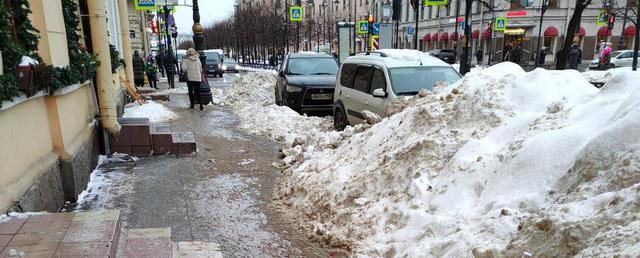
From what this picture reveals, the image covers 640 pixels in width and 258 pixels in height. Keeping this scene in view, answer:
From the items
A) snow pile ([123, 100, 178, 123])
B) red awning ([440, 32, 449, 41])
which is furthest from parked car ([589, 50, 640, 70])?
snow pile ([123, 100, 178, 123])

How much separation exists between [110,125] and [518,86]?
5647mm

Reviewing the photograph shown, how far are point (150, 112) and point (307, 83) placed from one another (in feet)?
13.0

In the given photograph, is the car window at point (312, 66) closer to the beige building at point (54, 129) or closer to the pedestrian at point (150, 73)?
the beige building at point (54, 129)

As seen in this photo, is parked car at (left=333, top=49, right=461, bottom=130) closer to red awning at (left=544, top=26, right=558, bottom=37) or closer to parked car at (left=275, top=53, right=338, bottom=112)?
parked car at (left=275, top=53, right=338, bottom=112)

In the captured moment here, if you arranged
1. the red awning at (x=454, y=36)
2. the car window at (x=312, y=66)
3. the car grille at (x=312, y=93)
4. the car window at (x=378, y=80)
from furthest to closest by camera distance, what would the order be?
1. the red awning at (x=454, y=36)
2. the car window at (x=312, y=66)
3. the car grille at (x=312, y=93)
4. the car window at (x=378, y=80)

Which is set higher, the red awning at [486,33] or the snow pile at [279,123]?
the red awning at [486,33]

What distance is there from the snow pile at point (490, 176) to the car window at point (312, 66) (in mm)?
7242

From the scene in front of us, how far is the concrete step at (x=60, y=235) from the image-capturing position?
310 centimetres

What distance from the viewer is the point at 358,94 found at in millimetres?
9281

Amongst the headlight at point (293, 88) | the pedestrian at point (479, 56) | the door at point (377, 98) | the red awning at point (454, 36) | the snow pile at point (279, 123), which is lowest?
the pedestrian at point (479, 56)

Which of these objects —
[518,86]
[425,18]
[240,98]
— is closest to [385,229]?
[518,86]

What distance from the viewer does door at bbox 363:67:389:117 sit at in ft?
27.2

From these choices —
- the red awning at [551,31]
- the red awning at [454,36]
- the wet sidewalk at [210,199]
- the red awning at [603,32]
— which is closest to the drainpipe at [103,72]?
the wet sidewalk at [210,199]

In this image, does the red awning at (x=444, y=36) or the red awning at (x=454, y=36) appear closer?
the red awning at (x=454, y=36)
